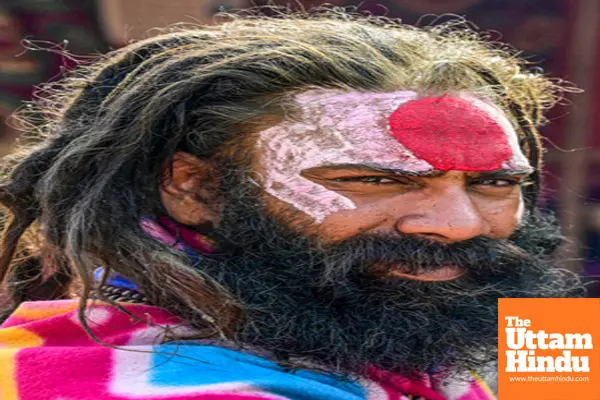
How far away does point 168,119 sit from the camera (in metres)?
1.62

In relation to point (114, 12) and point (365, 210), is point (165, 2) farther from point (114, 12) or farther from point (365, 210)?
point (365, 210)

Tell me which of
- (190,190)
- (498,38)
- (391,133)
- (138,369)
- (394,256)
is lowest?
(138,369)

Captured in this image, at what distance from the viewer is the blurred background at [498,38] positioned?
330cm

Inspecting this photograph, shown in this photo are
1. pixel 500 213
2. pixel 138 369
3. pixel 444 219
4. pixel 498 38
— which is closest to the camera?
pixel 138 369

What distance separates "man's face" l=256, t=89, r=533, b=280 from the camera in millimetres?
1514

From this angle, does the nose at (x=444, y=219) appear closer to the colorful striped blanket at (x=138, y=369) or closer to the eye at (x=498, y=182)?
the eye at (x=498, y=182)

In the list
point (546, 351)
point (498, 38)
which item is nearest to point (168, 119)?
point (546, 351)

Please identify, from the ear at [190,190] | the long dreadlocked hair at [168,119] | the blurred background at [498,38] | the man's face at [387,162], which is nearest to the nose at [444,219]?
the man's face at [387,162]

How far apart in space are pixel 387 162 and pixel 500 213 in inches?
11.9

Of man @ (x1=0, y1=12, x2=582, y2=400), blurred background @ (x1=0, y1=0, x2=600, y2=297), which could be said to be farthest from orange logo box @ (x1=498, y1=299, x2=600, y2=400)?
blurred background @ (x1=0, y1=0, x2=600, y2=297)

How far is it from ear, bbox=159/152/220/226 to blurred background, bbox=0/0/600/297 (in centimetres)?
173

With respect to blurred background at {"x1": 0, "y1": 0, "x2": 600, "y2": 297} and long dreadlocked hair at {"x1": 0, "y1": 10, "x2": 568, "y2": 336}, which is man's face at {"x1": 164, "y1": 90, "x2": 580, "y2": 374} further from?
blurred background at {"x1": 0, "y1": 0, "x2": 600, "y2": 297}

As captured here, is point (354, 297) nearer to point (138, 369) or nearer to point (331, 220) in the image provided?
point (331, 220)

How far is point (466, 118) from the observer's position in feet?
5.06
